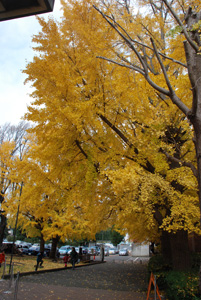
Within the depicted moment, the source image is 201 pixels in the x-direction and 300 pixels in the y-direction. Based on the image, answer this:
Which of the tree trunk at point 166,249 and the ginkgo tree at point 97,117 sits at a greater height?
the ginkgo tree at point 97,117

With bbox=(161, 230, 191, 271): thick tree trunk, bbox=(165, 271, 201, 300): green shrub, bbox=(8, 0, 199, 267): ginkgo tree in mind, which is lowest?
bbox=(165, 271, 201, 300): green shrub

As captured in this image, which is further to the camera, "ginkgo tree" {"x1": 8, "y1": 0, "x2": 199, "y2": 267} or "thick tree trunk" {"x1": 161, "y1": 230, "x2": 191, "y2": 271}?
"thick tree trunk" {"x1": 161, "y1": 230, "x2": 191, "y2": 271}

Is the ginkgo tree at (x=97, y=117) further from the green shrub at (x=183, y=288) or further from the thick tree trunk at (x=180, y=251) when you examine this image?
the green shrub at (x=183, y=288)

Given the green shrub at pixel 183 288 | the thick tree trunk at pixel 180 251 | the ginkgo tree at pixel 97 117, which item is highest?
the ginkgo tree at pixel 97 117

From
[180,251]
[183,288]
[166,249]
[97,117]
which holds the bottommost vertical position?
[183,288]

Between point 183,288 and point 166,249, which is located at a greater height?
point 166,249

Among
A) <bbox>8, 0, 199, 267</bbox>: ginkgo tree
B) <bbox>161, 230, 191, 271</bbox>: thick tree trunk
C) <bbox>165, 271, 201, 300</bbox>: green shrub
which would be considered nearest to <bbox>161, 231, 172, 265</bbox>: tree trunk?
<bbox>161, 230, 191, 271</bbox>: thick tree trunk

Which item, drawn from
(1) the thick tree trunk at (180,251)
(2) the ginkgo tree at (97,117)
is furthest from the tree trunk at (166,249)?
(2) the ginkgo tree at (97,117)

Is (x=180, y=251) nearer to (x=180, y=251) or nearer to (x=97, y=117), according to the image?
(x=180, y=251)

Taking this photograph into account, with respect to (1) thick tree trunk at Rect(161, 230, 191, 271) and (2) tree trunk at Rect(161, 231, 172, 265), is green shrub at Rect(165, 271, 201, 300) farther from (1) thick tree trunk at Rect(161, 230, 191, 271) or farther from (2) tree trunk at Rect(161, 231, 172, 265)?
(2) tree trunk at Rect(161, 231, 172, 265)

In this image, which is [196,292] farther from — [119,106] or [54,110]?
[54,110]

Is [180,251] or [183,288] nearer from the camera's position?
[183,288]

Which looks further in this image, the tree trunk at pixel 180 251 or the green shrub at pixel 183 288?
the tree trunk at pixel 180 251

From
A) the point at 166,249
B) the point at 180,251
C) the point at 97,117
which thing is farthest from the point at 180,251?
the point at 97,117
